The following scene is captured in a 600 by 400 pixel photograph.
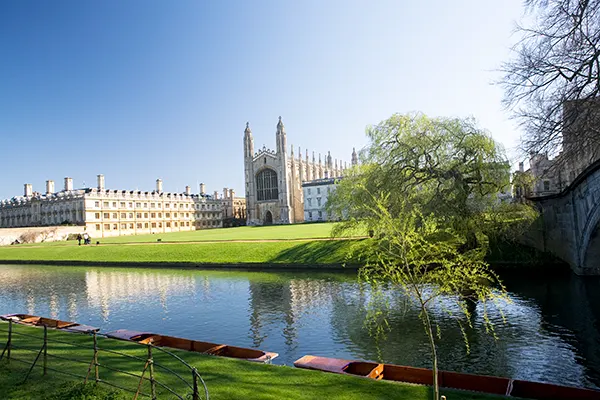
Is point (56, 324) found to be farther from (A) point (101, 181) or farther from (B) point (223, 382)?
(A) point (101, 181)

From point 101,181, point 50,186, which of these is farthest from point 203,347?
point 50,186

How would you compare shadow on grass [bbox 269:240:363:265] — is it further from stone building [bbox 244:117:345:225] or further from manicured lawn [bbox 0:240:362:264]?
stone building [bbox 244:117:345:225]

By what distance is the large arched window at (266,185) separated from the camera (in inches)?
4203

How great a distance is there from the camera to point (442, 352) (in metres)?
12.2

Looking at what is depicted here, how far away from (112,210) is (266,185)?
3618 cm

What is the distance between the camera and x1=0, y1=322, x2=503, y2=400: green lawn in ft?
25.5

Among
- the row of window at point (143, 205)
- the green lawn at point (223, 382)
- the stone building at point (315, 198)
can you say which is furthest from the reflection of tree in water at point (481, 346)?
the stone building at point (315, 198)

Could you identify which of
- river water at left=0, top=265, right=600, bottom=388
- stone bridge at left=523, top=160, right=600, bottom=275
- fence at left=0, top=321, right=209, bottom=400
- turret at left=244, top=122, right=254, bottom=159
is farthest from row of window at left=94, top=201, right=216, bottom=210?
fence at left=0, top=321, right=209, bottom=400

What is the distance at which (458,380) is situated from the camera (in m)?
8.45

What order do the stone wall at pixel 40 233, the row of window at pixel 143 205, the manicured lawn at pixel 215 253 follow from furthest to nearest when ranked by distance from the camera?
the row of window at pixel 143 205 → the stone wall at pixel 40 233 → the manicured lawn at pixel 215 253

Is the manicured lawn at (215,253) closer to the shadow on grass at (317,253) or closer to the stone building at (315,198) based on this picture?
the shadow on grass at (317,253)

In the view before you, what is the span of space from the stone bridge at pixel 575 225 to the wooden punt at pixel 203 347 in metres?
16.1

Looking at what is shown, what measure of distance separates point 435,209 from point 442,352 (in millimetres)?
13412

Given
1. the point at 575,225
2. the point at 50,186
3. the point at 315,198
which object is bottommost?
the point at 575,225
